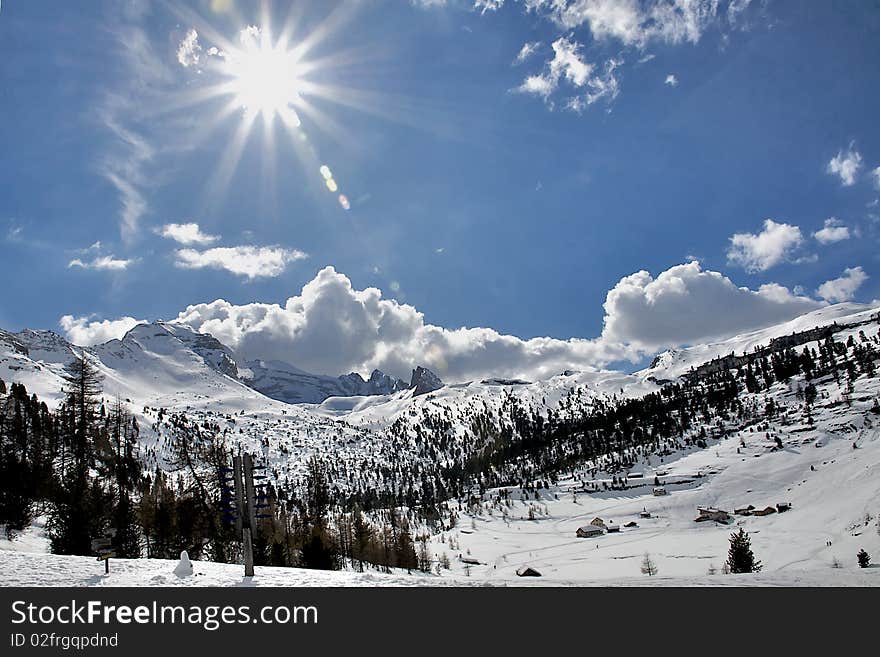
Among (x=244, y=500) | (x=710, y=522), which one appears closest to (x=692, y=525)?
(x=710, y=522)

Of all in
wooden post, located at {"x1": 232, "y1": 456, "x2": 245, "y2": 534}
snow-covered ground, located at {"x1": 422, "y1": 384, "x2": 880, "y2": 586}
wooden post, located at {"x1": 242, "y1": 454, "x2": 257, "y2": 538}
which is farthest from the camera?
snow-covered ground, located at {"x1": 422, "y1": 384, "x2": 880, "y2": 586}

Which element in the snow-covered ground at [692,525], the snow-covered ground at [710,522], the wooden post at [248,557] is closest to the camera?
the snow-covered ground at [692,525]

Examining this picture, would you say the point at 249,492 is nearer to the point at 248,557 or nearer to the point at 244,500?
the point at 244,500

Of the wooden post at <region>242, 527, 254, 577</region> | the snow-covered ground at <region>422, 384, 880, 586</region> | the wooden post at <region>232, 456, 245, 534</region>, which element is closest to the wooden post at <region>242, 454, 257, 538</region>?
the wooden post at <region>232, 456, 245, 534</region>

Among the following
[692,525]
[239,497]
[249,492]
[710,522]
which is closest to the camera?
[239,497]

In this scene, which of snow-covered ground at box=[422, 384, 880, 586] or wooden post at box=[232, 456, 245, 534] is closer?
wooden post at box=[232, 456, 245, 534]

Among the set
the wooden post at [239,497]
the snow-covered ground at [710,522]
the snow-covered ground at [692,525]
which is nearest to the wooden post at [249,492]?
the wooden post at [239,497]

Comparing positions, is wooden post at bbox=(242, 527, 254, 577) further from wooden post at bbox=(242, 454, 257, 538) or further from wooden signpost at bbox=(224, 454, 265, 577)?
wooden post at bbox=(242, 454, 257, 538)

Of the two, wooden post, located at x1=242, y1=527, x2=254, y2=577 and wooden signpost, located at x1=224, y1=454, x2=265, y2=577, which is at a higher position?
wooden signpost, located at x1=224, y1=454, x2=265, y2=577

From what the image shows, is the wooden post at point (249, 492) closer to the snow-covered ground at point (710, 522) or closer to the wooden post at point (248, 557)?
the wooden post at point (248, 557)

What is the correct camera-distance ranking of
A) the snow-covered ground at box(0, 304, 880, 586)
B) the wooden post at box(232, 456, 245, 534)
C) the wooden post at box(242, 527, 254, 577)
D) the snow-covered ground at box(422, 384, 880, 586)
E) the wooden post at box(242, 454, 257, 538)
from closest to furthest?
the snow-covered ground at box(0, 304, 880, 586)
the wooden post at box(242, 527, 254, 577)
the wooden post at box(232, 456, 245, 534)
the wooden post at box(242, 454, 257, 538)
the snow-covered ground at box(422, 384, 880, 586)
